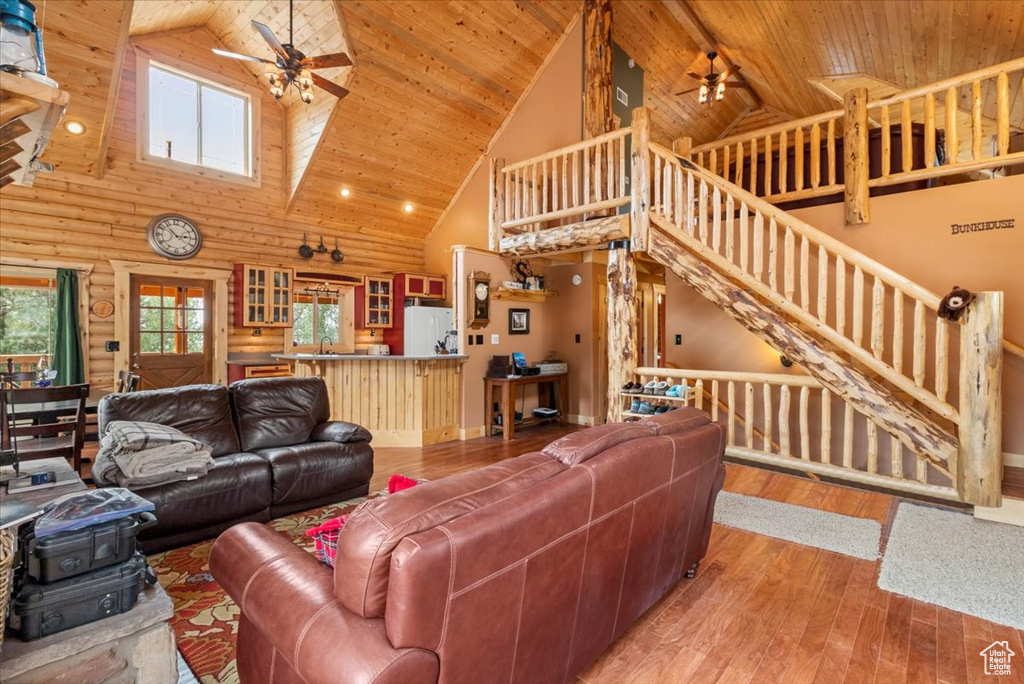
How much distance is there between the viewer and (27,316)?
5203mm

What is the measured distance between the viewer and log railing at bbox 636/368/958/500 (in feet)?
11.6

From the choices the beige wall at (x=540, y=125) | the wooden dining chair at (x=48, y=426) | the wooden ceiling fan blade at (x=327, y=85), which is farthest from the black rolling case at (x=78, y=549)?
the beige wall at (x=540, y=125)

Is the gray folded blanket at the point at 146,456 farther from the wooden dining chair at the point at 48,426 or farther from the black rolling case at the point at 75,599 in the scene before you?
the black rolling case at the point at 75,599

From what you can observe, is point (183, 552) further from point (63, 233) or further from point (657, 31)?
point (657, 31)

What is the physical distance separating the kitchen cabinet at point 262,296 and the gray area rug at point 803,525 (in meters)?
5.96

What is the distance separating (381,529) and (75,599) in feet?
3.85

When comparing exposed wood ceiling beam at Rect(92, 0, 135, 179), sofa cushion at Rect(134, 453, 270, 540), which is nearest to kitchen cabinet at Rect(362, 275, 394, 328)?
exposed wood ceiling beam at Rect(92, 0, 135, 179)

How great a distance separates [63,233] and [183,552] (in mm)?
4636

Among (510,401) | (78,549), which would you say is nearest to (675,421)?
(78,549)

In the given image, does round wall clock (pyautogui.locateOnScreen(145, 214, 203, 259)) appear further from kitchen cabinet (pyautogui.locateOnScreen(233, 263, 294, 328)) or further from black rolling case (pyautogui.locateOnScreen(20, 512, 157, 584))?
black rolling case (pyautogui.locateOnScreen(20, 512, 157, 584))

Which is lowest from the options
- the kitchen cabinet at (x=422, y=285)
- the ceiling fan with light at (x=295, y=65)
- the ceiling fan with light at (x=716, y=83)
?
the kitchen cabinet at (x=422, y=285)

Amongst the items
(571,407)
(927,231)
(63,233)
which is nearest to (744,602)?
(927,231)

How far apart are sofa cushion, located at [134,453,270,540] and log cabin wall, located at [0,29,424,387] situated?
3.99m

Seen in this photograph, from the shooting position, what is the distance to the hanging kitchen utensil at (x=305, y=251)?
6.99 metres
